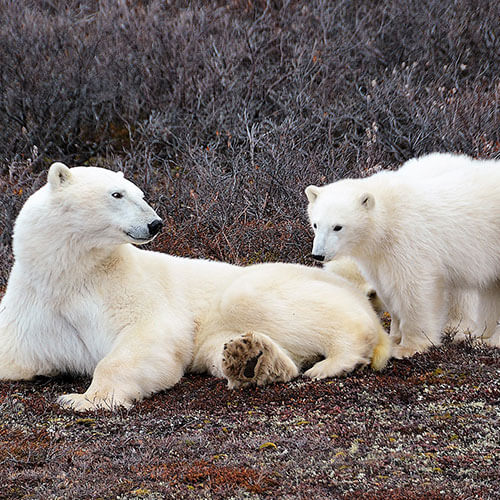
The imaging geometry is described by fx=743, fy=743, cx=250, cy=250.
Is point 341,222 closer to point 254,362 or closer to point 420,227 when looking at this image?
point 420,227

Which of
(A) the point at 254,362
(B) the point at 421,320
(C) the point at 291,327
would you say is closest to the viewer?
(A) the point at 254,362

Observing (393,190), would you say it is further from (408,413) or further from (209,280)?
(408,413)

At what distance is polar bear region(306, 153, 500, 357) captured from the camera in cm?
464

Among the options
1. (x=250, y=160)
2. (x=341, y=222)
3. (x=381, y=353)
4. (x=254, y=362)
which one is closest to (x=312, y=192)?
(x=341, y=222)

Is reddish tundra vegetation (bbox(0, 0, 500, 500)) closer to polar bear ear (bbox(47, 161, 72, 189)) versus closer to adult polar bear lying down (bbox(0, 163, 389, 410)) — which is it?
adult polar bear lying down (bbox(0, 163, 389, 410))

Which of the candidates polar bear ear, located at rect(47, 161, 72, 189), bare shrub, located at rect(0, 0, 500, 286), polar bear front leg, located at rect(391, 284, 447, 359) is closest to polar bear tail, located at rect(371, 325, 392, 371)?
polar bear front leg, located at rect(391, 284, 447, 359)

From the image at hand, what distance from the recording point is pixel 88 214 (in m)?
4.11

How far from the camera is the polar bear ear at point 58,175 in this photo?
4.08 metres

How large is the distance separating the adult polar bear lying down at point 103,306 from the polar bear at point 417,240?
1.31 ft

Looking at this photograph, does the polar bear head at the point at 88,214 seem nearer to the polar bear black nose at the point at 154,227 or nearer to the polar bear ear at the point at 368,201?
the polar bear black nose at the point at 154,227

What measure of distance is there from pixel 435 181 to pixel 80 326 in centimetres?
250

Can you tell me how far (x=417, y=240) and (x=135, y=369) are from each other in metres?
1.93

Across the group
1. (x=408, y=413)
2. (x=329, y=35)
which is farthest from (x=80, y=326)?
(x=329, y=35)

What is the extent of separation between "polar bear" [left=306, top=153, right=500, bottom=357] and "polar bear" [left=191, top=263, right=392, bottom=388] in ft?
1.05
